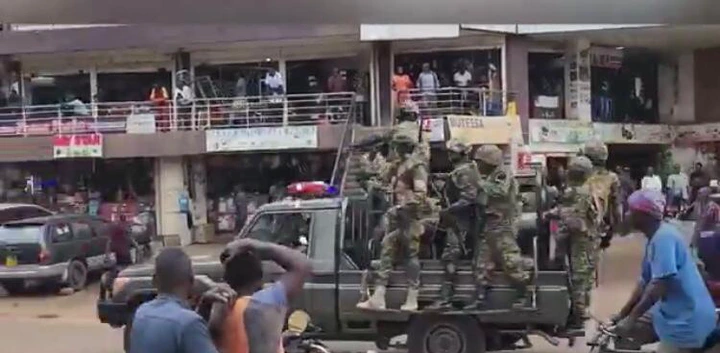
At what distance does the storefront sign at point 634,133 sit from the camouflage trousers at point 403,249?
1765cm

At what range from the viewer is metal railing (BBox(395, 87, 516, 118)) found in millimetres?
25359

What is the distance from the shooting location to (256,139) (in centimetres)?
2662

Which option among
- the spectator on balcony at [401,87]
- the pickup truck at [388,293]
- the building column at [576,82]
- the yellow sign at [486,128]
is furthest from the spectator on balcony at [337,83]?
the pickup truck at [388,293]

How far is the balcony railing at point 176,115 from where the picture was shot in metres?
27.1

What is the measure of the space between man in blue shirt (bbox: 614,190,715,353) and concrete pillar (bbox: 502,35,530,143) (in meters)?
21.0

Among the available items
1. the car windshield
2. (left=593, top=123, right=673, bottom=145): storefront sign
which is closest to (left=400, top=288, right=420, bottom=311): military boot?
the car windshield

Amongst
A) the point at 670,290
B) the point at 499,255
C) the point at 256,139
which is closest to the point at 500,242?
the point at 499,255

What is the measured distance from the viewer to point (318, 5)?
2357mm

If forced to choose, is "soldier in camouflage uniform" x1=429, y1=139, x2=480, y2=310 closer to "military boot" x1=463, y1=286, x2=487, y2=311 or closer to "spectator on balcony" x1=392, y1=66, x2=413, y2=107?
"military boot" x1=463, y1=286, x2=487, y2=311

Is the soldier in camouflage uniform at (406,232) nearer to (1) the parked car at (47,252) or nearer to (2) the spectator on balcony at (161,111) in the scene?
(1) the parked car at (47,252)

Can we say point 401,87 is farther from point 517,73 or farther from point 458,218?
point 458,218

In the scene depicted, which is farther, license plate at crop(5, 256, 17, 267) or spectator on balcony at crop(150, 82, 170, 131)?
spectator on balcony at crop(150, 82, 170, 131)

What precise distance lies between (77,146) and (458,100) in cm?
979

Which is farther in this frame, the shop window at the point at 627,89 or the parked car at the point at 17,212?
the shop window at the point at 627,89
